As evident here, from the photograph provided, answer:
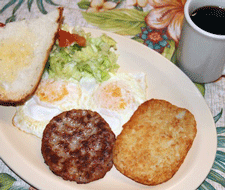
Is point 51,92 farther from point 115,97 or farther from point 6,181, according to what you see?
point 6,181

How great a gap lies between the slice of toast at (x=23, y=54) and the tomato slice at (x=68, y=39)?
0.09 metres

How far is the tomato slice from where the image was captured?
2.82m

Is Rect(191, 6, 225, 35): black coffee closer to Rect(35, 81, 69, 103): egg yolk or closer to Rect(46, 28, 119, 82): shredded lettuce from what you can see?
Rect(46, 28, 119, 82): shredded lettuce

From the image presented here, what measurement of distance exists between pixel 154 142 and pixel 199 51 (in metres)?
0.93

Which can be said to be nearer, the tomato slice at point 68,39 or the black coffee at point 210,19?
the black coffee at point 210,19

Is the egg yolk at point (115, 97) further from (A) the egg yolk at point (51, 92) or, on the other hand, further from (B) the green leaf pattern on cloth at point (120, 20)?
(B) the green leaf pattern on cloth at point (120, 20)

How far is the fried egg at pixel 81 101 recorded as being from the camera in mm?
2625

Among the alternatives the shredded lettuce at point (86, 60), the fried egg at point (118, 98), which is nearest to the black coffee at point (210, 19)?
the fried egg at point (118, 98)

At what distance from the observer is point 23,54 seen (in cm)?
262

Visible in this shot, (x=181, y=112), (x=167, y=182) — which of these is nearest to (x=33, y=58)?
(x=181, y=112)

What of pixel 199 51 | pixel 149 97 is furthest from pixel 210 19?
pixel 149 97

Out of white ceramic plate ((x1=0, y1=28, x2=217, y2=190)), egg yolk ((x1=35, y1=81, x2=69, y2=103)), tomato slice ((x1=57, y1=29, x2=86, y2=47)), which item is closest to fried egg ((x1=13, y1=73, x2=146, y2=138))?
egg yolk ((x1=35, y1=81, x2=69, y2=103))

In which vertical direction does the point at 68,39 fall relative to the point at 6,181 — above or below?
above

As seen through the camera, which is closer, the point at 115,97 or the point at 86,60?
the point at 115,97
